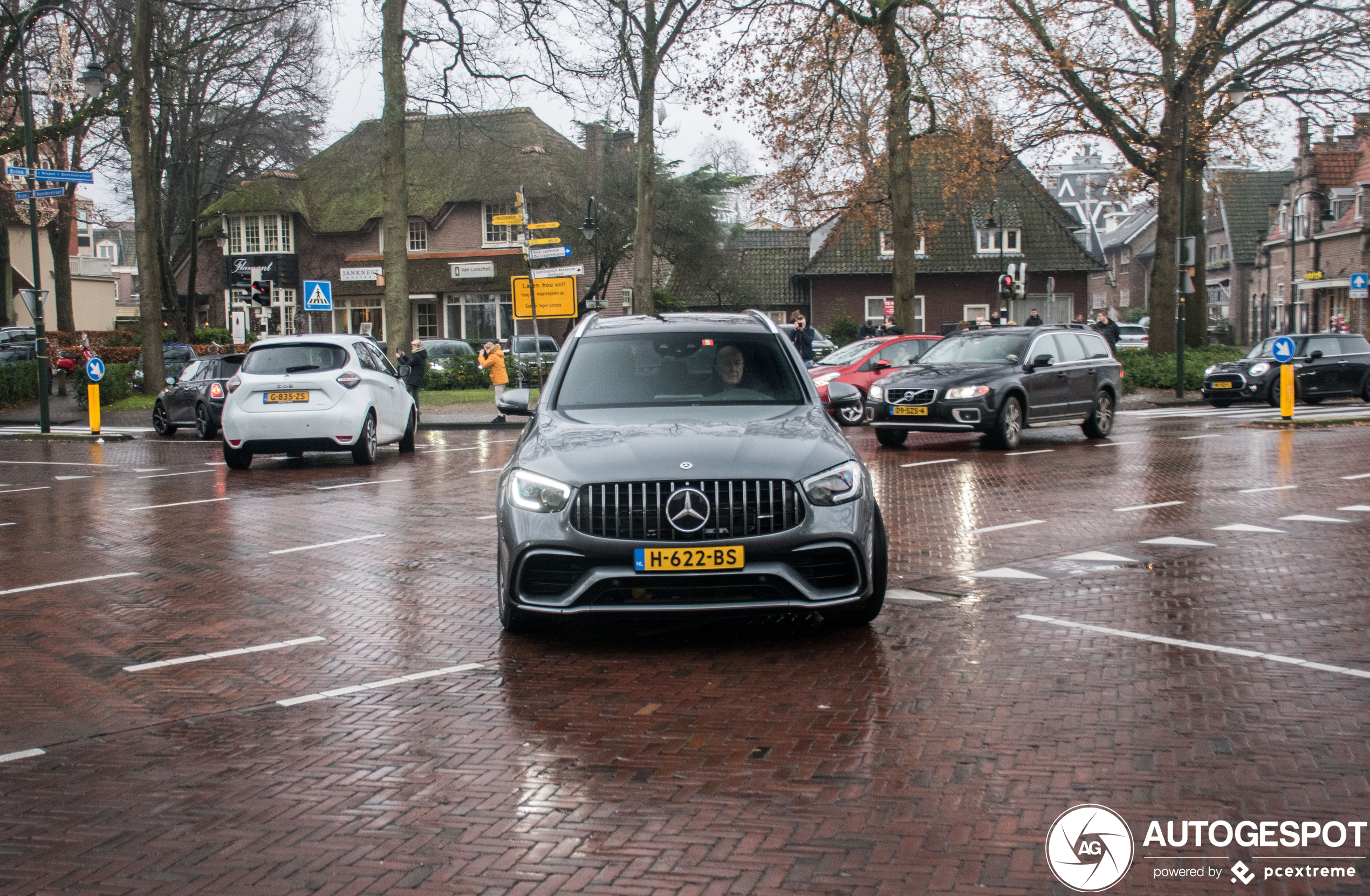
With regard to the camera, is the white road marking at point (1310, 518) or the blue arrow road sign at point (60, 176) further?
the blue arrow road sign at point (60, 176)

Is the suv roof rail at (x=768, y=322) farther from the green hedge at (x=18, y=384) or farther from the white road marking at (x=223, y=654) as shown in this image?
the green hedge at (x=18, y=384)

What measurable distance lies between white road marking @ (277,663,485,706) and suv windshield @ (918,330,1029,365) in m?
12.7

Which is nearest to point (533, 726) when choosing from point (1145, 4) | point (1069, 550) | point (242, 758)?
point (242, 758)

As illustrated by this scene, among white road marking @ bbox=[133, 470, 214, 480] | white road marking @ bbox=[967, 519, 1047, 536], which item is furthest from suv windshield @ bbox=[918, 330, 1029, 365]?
white road marking @ bbox=[133, 470, 214, 480]

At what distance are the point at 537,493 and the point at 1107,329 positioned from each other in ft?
92.1

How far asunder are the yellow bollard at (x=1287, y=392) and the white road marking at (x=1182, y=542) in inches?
497

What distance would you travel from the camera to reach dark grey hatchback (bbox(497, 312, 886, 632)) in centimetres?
570

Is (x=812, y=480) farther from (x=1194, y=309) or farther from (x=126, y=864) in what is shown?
(x=1194, y=309)

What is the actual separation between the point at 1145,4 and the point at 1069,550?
24.8 m

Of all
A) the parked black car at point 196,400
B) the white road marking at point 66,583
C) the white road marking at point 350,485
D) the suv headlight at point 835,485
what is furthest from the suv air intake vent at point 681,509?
the parked black car at point 196,400

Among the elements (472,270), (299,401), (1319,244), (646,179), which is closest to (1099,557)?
(299,401)

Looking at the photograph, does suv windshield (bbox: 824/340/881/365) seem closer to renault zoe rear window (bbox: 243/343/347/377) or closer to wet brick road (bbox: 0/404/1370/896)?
renault zoe rear window (bbox: 243/343/347/377)

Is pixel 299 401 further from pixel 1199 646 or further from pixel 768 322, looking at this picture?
pixel 1199 646

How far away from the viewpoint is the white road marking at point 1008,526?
984 centimetres
